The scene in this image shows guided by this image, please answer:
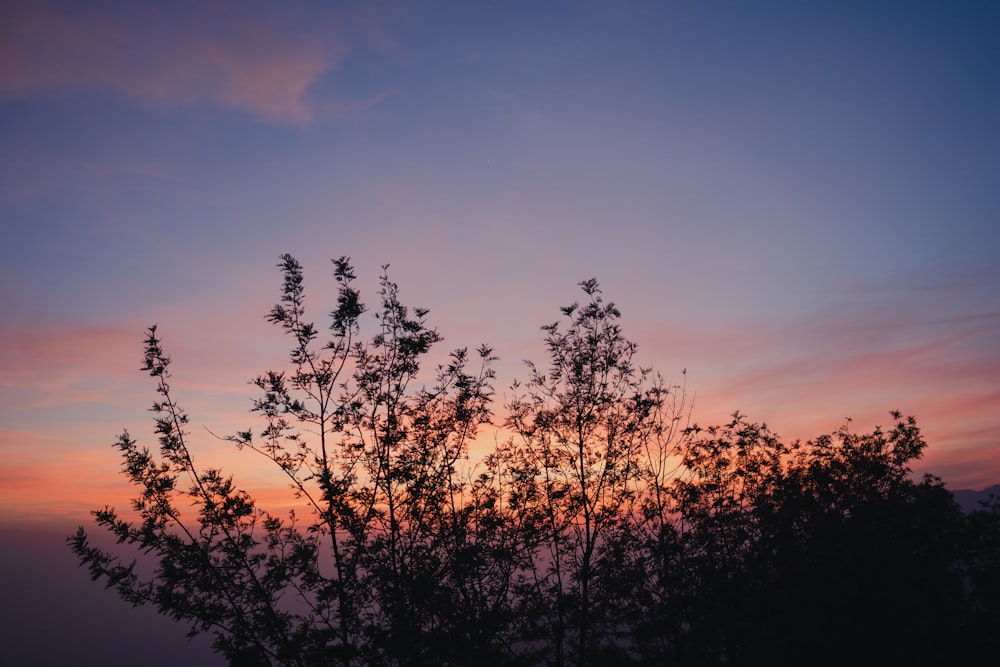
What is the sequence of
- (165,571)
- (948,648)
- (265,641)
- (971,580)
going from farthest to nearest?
1. (971,580)
2. (948,648)
3. (265,641)
4. (165,571)

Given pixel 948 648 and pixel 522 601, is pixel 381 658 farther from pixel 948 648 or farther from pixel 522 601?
pixel 948 648

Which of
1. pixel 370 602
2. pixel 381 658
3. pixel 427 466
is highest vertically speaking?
pixel 427 466

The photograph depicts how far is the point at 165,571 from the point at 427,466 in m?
6.76

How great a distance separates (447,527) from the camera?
58.4ft

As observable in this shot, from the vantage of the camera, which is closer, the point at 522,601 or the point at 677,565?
the point at 522,601

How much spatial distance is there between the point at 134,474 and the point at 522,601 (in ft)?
39.8

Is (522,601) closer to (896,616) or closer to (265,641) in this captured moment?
(265,641)

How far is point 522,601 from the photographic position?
19.7 metres

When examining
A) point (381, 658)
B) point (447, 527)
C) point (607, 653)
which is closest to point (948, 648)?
point (607, 653)

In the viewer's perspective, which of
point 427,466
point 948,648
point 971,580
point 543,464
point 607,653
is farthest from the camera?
point 971,580

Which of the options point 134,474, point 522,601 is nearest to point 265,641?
point 134,474

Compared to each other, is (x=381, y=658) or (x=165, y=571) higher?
(x=165, y=571)

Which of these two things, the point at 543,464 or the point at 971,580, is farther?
the point at 971,580

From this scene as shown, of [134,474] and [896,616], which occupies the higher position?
[134,474]
